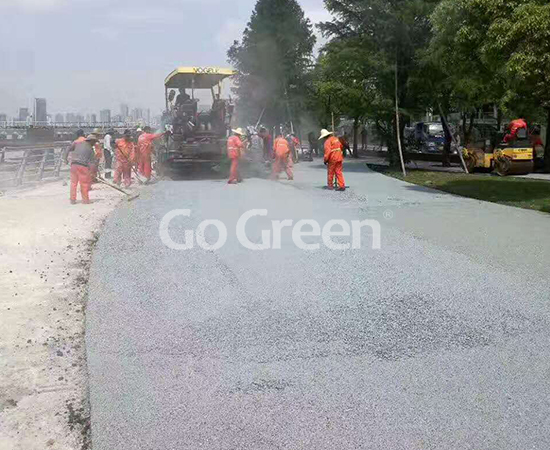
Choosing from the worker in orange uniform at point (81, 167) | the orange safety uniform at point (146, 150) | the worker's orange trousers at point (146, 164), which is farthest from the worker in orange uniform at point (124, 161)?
the worker in orange uniform at point (81, 167)

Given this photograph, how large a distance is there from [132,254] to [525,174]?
49.4ft

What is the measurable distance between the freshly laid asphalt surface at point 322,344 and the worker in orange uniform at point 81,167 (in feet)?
13.8

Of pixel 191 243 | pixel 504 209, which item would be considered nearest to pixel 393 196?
pixel 504 209

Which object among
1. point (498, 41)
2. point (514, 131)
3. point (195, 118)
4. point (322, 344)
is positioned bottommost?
point (322, 344)

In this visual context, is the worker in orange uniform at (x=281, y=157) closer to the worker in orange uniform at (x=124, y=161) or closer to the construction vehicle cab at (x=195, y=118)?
the construction vehicle cab at (x=195, y=118)

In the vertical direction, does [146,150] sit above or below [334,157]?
above

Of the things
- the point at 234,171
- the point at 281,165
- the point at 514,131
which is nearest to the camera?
the point at 234,171

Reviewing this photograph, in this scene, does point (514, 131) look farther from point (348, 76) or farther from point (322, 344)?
point (322, 344)

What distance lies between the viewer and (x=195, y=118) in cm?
1841

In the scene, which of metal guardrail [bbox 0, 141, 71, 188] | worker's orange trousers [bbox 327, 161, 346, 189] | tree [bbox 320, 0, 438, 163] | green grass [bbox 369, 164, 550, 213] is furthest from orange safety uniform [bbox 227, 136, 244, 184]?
tree [bbox 320, 0, 438, 163]

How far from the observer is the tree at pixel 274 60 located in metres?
38.1

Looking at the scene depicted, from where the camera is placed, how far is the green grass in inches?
518

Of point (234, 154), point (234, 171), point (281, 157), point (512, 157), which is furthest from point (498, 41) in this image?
point (512, 157)

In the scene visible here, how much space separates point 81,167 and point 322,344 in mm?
9337
